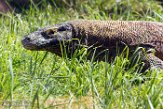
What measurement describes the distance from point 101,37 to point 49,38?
22.0 inches

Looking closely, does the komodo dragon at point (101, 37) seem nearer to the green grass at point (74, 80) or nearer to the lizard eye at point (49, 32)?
the lizard eye at point (49, 32)

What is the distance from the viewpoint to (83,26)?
6.71 m

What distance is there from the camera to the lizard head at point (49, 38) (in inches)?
254

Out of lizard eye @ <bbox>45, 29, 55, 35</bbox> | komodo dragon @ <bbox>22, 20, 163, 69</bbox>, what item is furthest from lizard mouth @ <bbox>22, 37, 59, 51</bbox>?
lizard eye @ <bbox>45, 29, 55, 35</bbox>

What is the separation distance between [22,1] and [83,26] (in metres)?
4.34

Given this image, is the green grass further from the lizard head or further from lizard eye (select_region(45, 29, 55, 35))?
lizard eye (select_region(45, 29, 55, 35))

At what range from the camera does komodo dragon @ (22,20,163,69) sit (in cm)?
650

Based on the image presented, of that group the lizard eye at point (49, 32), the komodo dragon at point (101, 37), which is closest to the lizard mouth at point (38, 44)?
the komodo dragon at point (101, 37)

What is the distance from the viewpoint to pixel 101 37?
6.61 metres

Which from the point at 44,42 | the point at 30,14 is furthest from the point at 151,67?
the point at 30,14

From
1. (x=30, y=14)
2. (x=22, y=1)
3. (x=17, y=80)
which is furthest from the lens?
(x=22, y=1)

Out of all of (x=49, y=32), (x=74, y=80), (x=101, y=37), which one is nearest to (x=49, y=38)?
(x=49, y=32)

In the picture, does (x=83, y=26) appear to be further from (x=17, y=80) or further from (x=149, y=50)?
(x=17, y=80)

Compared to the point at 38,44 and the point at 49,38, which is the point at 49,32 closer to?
the point at 49,38
